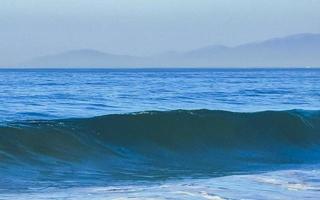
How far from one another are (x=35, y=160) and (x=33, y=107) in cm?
1244

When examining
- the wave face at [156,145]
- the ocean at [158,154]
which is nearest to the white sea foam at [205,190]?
the ocean at [158,154]

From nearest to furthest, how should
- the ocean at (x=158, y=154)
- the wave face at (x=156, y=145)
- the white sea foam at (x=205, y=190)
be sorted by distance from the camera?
the white sea foam at (x=205, y=190)
the ocean at (x=158, y=154)
the wave face at (x=156, y=145)

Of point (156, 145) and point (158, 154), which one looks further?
point (156, 145)

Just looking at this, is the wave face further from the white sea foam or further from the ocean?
the white sea foam

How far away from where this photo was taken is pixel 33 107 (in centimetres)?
2812

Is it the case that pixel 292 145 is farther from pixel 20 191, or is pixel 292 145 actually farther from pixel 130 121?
pixel 20 191

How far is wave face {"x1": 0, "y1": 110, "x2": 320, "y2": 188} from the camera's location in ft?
51.5

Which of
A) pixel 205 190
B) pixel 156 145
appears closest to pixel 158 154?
pixel 156 145

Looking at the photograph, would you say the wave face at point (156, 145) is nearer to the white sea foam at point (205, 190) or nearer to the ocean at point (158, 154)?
the ocean at point (158, 154)

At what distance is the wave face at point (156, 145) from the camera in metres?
15.7

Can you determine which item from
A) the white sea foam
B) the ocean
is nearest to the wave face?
the ocean

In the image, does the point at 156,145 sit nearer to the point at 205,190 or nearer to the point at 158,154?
the point at 158,154

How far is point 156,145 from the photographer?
64.2 feet

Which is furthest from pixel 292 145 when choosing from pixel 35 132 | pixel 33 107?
pixel 33 107
